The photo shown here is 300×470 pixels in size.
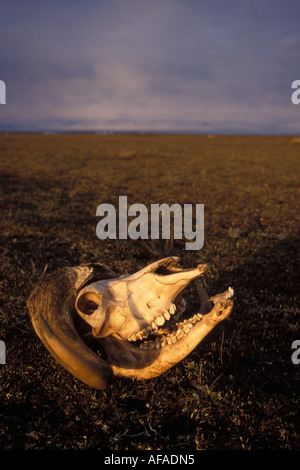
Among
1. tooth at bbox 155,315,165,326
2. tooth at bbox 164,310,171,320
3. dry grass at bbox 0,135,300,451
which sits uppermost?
tooth at bbox 164,310,171,320

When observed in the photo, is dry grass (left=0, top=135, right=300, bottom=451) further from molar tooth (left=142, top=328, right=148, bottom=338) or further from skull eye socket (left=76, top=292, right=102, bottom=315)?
skull eye socket (left=76, top=292, right=102, bottom=315)

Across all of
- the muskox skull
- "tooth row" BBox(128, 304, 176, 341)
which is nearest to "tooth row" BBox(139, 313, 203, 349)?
the muskox skull

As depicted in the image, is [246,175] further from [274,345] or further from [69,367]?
[69,367]

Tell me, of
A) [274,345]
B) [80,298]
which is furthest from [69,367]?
[274,345]

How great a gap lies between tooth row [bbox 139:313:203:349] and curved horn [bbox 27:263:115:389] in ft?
2.25

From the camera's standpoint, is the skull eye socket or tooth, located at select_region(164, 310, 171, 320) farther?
the skull eye socket

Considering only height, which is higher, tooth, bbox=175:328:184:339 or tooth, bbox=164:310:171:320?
tooth, bbox=164:310:171:320

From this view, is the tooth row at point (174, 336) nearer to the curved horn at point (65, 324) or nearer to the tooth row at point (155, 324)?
the tooth row at point (155, 324)

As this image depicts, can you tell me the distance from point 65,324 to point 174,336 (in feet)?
4.80

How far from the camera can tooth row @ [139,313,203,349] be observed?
3.90 metres

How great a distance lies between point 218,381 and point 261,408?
0.75 metres

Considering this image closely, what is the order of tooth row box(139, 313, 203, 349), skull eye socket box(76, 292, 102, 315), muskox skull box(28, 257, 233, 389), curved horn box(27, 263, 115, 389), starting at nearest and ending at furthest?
1. curved horn box(27, 263, 115, 389)
2. muskox skull box(28, 257, 233, 389)
3. tooth row box(139, 313, 203, 349)
4. skull eye socket box(76, 292, 102, 315)

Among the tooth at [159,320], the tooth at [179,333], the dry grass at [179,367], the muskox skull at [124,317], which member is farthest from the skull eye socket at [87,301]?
the dry grass at [179,367]

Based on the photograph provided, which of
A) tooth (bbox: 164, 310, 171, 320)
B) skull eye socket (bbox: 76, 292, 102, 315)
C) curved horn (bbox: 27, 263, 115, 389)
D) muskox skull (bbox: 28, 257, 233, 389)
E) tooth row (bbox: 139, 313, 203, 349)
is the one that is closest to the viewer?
curved horn (bbox: 27, 263, 115, 389)
